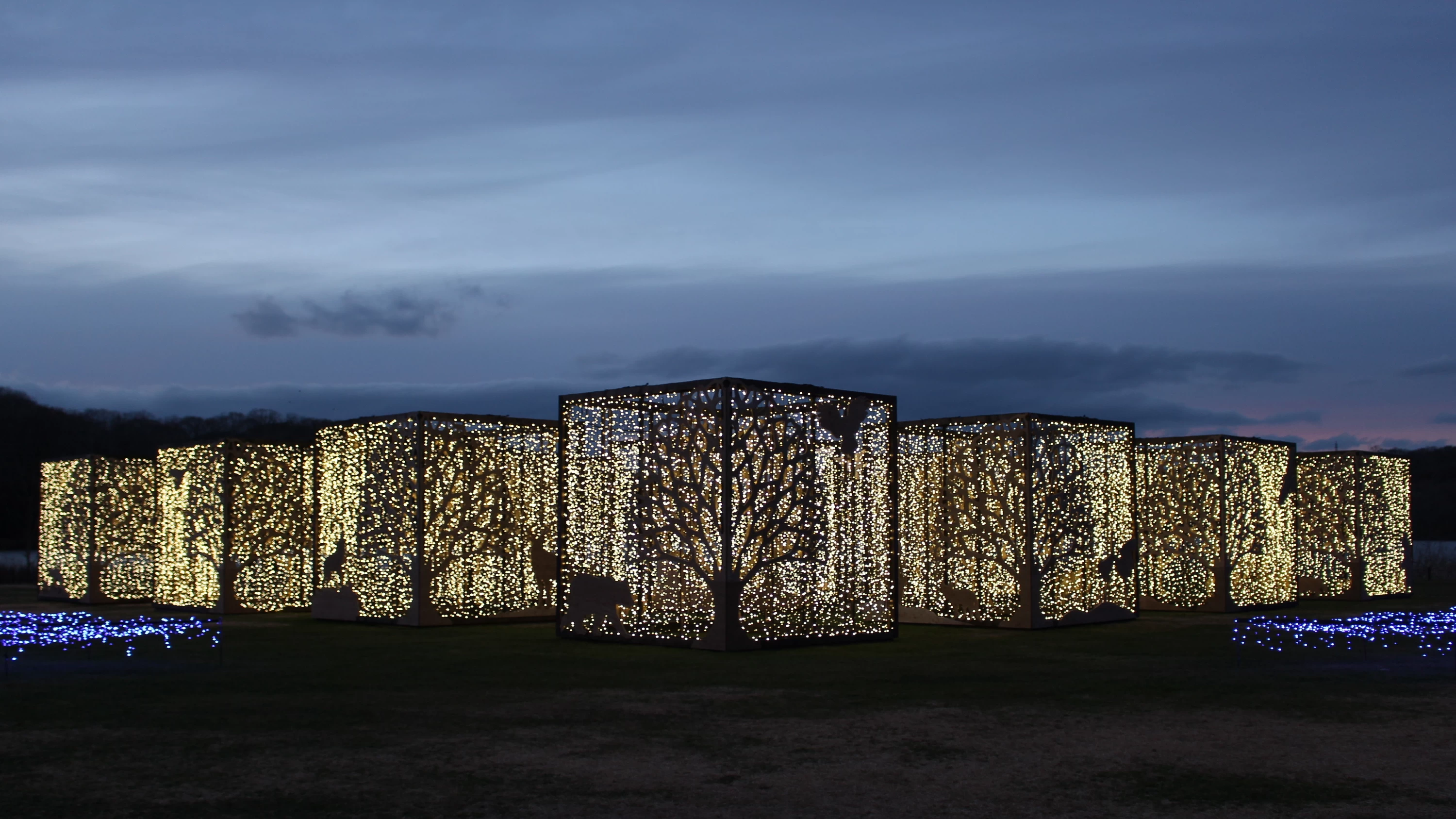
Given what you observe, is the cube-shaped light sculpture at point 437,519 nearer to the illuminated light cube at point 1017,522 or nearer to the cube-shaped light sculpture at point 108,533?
the illuminated light cube at point 1017,522

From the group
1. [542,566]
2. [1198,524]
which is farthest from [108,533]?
[1198,524]

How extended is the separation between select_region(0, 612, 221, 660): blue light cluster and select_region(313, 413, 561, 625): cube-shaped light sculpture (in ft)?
6.98

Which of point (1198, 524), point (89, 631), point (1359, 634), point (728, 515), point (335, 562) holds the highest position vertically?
point (728, 515)

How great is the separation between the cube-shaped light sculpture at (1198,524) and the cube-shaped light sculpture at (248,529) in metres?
13.2

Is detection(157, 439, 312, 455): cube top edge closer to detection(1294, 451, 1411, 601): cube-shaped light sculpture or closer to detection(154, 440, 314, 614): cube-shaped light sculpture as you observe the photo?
detection(154, 440, 314, 614): cube-shaped light sculpture

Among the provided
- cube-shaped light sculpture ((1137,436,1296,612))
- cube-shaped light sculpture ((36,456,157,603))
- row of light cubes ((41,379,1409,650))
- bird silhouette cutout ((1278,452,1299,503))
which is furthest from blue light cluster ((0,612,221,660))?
bird silhouette cutout ((1278,452,1299,503))

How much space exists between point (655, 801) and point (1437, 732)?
518 cm

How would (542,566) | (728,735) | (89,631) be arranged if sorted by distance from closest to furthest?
(728,735), (89,631), (542,566)

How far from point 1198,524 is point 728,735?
1478cm

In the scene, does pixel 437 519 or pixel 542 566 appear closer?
pixel 437 519

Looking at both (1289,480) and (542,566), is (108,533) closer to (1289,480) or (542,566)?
(542,566)

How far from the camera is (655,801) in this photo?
21.5ft

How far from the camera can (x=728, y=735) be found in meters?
8.52

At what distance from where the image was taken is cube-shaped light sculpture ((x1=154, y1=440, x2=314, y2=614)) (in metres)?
21.6
